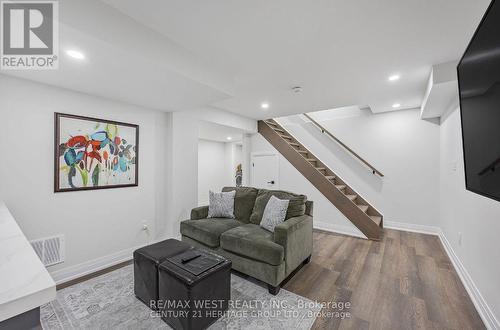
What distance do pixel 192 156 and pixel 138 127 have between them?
990mm

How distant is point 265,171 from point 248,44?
3692mm

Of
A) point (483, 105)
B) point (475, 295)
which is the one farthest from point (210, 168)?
point (483, 105)

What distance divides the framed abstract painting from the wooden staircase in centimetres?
317

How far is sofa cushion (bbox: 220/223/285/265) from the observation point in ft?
7.00

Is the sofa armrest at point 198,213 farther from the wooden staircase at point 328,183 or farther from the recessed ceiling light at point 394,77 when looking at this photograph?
the recessed ceiling light at point 394,77

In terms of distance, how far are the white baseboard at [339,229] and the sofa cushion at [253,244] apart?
2.33 meters

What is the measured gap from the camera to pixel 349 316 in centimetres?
186

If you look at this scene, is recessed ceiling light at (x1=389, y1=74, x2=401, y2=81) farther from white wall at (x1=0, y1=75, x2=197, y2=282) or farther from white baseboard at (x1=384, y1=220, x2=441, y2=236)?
white wall at (x1=0, y1=75, x2=197, y2=282)

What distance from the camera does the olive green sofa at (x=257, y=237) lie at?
7.14 feet

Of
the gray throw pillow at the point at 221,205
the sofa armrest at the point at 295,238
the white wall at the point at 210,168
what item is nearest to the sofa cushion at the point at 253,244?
the sofa armrest at the point at 295,238

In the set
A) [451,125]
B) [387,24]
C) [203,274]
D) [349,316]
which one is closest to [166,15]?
[387,24]

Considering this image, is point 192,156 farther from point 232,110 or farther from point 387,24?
point 387,24

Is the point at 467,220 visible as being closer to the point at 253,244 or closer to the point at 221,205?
the point at 253,244

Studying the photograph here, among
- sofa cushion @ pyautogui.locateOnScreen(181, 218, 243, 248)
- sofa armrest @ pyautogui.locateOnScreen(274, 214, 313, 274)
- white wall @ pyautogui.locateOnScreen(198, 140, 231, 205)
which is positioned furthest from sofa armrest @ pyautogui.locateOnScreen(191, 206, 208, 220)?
white wall @ pyautogui.locateOnScreen(198, 140, 231, 205)
